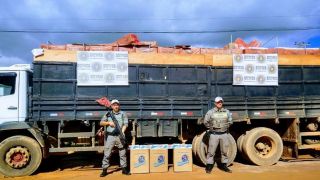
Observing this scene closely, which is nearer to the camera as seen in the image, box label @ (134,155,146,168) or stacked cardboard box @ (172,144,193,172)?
box label @ (134,155,146,168)

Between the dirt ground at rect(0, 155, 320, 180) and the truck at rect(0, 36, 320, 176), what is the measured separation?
35 cm

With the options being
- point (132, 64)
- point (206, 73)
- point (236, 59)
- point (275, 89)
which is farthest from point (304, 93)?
point (132, 64)

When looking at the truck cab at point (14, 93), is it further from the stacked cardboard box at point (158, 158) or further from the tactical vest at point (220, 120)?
the tactical vest at point (220, 120)

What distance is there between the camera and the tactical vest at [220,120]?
9602 mm

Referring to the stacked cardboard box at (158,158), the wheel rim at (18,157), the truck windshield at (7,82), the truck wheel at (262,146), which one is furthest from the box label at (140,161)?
the truck windshield at (7,82)

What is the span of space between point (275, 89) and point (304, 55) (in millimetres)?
1356

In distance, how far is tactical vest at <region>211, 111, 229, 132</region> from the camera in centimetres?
960

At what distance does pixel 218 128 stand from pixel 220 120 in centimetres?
21

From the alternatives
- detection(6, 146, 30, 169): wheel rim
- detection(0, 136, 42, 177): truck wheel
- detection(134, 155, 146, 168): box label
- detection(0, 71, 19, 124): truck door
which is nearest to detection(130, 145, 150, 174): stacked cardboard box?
detection(134, 155, 146, 168): box label

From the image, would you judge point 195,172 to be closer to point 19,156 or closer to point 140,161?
point 140,161

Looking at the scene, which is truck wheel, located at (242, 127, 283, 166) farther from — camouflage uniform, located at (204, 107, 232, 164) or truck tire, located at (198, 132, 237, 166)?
camouflage uniform, located at (204, 107, 232, 164)

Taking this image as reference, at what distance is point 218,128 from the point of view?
31.7 ft

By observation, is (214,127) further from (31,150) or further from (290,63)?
(31,150)

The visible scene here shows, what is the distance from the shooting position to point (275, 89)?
10719mm
